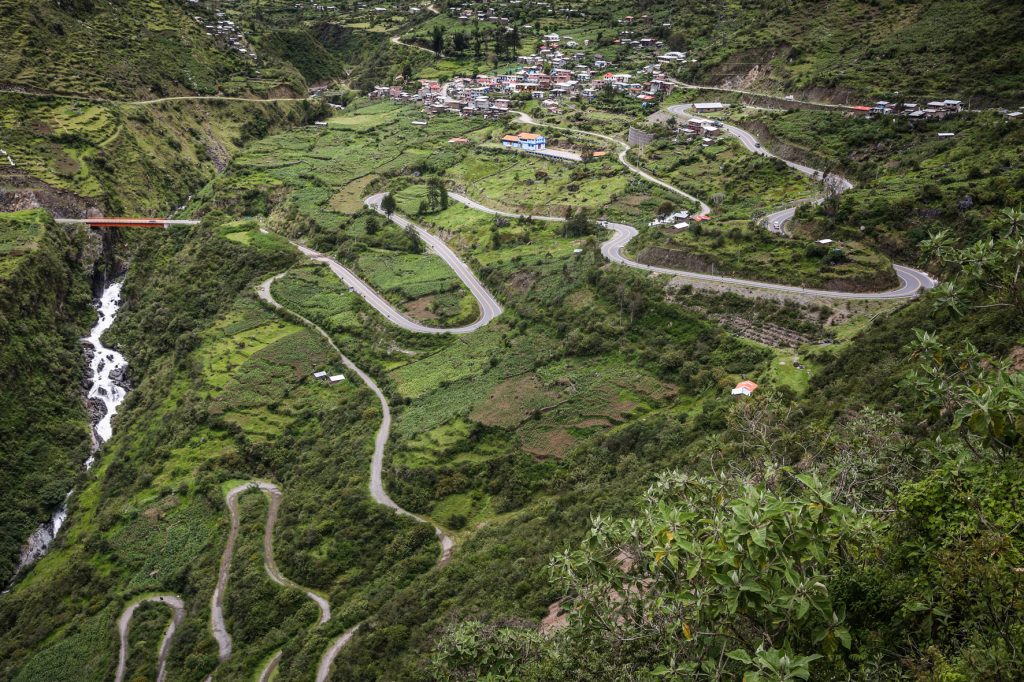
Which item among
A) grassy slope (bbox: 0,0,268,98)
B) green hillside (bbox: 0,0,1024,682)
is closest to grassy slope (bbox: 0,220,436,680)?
green hillside (bbox: 0,0,1024,682)

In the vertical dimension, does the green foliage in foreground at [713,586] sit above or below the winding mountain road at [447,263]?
above

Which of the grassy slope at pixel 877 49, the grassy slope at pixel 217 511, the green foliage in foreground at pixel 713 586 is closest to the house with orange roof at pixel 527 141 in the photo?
the grassy slope at pixel 877 49

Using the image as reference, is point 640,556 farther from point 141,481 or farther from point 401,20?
point 401,20

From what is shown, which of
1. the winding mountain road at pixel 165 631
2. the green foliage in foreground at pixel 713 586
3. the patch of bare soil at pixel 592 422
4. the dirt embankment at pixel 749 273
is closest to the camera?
the green foliage in foreground at pixel 713 586

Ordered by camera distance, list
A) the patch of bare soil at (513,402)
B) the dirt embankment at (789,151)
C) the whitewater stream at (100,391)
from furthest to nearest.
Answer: the dirt embankment at (789,151)
the whitewater stream at (100,391)
the patch of bare soil at (513,402)

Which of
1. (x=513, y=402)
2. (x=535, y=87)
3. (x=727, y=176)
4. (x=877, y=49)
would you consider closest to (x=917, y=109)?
(x=727, y=176)

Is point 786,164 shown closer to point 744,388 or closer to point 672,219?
point 672,219

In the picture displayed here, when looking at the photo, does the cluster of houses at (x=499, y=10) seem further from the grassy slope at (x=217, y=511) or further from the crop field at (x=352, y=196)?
the grassy slope at (x=217, y=511)
